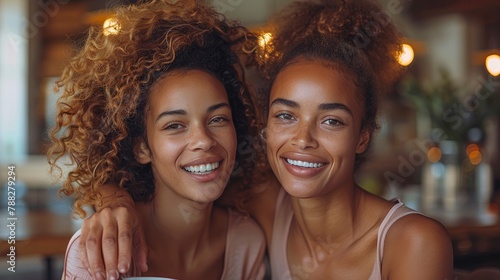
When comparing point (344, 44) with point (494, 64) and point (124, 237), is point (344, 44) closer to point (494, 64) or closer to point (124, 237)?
point (124, 237)

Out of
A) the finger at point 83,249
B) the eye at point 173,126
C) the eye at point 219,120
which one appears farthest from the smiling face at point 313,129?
the finger at point 83,249

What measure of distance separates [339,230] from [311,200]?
11 centimetres

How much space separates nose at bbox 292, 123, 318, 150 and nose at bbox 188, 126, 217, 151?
0.60 feet

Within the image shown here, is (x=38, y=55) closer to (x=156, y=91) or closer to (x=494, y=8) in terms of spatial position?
(x=494, y=8)

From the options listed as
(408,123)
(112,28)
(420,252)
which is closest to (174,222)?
(112,28)

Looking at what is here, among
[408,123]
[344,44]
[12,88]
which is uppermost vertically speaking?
[12,88]

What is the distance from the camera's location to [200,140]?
4.47ft

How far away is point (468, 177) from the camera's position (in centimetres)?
395

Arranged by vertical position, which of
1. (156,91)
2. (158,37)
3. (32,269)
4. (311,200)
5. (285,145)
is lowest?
(32,269)

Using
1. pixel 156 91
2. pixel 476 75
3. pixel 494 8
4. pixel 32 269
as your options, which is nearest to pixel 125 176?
pixel 156 91

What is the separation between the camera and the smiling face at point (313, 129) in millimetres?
1376

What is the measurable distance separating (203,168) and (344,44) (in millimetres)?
459

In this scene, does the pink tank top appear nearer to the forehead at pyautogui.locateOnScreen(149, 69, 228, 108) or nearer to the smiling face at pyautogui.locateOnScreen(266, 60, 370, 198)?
the smiling face at pyautogui.locateOnScreen(266, 60, 370, 198)

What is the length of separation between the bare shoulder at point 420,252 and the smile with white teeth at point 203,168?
43 centimetres
